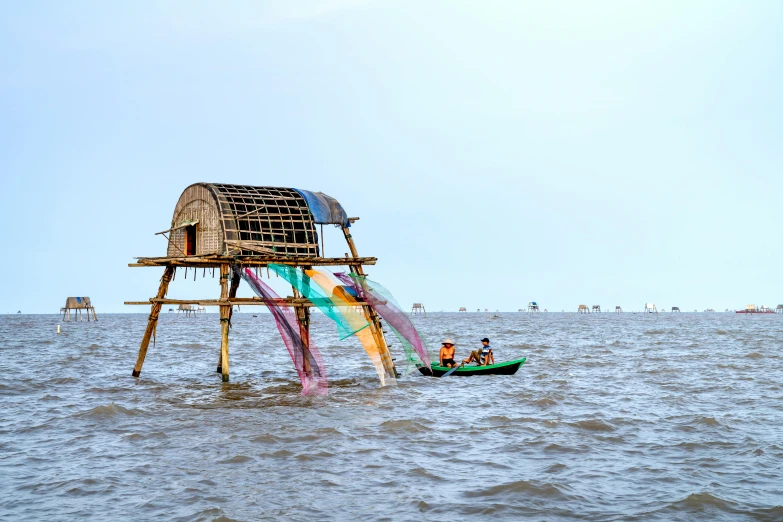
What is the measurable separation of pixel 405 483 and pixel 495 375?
50.2 feet

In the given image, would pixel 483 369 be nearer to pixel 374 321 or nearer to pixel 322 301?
pixel 374 321

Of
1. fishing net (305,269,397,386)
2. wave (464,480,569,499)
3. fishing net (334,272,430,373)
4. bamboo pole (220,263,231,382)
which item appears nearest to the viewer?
wave (464,480,569,499)

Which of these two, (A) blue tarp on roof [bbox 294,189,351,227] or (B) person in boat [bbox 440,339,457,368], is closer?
(A) blue tarp on roof [bbox 294,189,351,227]

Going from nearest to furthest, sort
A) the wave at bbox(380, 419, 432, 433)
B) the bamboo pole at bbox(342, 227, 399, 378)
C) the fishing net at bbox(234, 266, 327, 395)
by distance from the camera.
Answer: the wave at bbox(380, 419, 432, 433) → the fishing net at bbox(234, 266, 327, 395) → the bamboo pole at bbox(342, 227, 399, 378)

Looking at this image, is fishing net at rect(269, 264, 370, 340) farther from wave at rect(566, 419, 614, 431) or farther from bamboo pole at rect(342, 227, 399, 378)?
wave at rect(566, 419, 614, 431)

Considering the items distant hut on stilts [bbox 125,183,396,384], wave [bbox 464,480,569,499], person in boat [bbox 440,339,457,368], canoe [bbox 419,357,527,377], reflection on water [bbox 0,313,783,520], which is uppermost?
distant hut on stilts [bbox 125,183,396,384]

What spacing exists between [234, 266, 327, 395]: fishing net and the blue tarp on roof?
3624 mm

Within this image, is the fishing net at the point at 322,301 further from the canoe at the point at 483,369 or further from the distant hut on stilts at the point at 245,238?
the canoe at the point at 483,369

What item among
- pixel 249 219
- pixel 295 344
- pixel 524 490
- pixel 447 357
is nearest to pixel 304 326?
pixel 249 219

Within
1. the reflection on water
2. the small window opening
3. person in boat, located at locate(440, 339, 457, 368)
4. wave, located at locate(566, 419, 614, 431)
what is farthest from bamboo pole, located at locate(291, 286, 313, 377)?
wave, located at locate(566, 419, 614, 431)

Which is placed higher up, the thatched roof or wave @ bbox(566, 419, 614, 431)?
the thatched roof

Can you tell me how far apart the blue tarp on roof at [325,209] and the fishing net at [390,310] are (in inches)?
85.6

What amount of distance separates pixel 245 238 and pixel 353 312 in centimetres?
400

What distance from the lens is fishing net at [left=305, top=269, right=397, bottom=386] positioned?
849 inches
